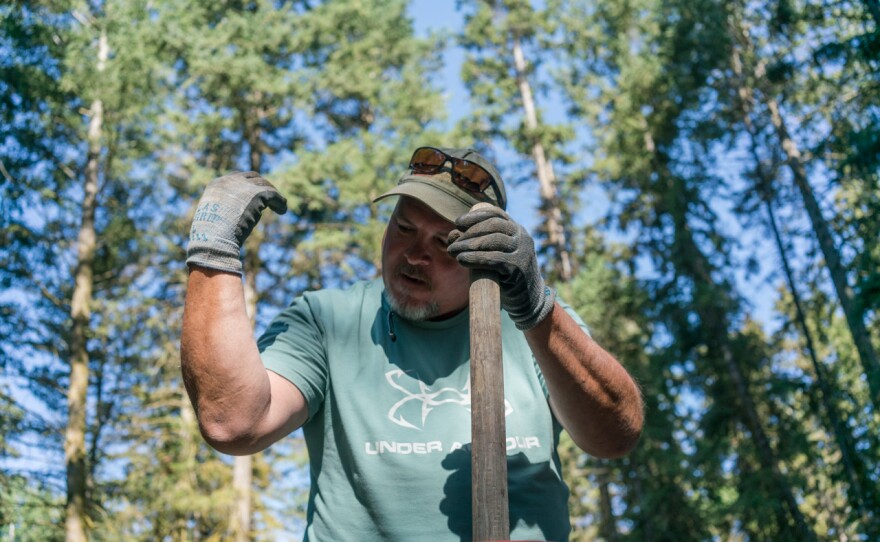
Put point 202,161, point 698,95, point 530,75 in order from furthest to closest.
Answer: point 530,75, point 698,95, point 202,161

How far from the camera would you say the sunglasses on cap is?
254 cm

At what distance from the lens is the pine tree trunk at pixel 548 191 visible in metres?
18.0

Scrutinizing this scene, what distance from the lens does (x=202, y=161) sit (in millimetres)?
15469

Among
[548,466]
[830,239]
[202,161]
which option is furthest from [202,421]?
[202,161]

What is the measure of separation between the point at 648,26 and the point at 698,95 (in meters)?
2.91

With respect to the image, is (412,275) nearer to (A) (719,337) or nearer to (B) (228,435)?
(B) (228,435)

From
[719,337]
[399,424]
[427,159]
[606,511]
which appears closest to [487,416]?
[399,424]

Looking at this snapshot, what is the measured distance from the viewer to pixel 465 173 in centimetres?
254

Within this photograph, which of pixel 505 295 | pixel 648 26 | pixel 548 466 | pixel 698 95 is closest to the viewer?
pixel 505 295

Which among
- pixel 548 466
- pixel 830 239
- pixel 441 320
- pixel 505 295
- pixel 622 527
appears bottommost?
pixel 548 466

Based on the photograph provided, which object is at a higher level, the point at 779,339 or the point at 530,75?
the point at 530,75

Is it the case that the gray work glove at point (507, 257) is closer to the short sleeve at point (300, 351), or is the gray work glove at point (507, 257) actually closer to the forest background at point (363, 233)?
the short sleeve at point (300, 351)

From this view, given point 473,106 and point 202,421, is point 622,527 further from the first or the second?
point 202,421

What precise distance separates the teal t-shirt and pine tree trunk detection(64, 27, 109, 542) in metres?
10.3
